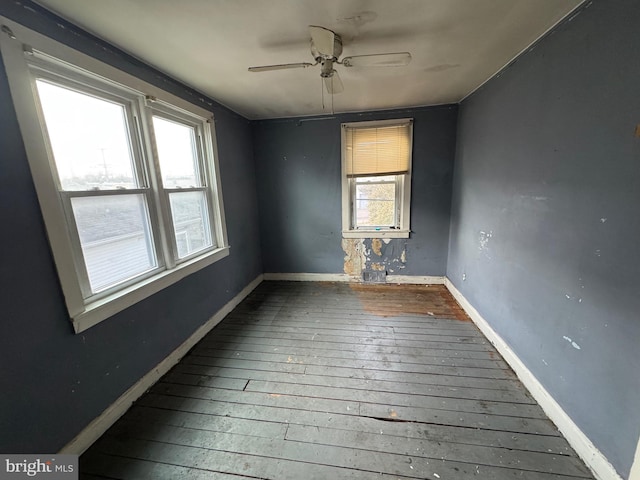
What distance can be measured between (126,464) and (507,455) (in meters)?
2.09

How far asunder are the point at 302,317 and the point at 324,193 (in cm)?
180

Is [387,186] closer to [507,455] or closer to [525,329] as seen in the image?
[525,329]

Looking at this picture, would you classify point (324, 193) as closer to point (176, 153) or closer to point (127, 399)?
point (176, 153)

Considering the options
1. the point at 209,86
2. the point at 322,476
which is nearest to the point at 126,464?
the point at 322,476

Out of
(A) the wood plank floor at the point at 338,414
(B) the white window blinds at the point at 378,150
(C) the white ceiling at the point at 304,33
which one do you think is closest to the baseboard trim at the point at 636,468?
(A) the wood plank floor at the point at 338,414

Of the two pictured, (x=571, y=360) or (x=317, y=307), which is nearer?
(x=571, y=360)

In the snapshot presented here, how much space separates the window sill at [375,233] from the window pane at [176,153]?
2083 mm

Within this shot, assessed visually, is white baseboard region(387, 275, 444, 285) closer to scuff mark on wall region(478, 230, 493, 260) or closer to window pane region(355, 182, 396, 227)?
window pane region(355, 182, 396, 227)

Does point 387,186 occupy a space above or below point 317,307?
above

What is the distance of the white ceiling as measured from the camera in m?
1.35

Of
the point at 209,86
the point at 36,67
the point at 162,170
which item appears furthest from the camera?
the point at 209,86

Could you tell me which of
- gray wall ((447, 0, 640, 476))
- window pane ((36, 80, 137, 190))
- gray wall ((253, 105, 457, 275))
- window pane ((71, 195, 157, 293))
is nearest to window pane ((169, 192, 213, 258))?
window pane ((71, 195, 157, 293))

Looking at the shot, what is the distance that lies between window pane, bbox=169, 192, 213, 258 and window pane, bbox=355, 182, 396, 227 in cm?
208

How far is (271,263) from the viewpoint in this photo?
405 centimetres
